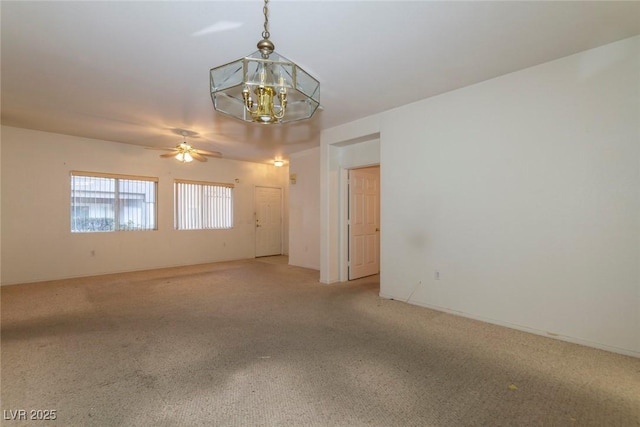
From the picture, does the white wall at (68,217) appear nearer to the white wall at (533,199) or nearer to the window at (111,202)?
the window at (111,202)

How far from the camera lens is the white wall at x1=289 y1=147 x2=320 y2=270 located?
664 cm

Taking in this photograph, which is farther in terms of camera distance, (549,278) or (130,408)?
(549,278)

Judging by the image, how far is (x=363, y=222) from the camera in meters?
5.68

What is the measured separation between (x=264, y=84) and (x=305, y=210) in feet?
17.6

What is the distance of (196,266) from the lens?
6.91m

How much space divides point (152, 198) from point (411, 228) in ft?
18.8

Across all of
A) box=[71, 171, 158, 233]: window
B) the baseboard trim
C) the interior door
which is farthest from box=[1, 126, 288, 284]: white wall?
the baseboard trim

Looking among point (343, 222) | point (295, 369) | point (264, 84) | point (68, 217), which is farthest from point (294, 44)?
point (68, 217)

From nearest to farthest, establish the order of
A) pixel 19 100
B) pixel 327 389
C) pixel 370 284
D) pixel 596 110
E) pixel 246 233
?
pixel 327 389 < pixel 596 110 < pixel 19 100 < pixel 370 284 < pixel 246 233

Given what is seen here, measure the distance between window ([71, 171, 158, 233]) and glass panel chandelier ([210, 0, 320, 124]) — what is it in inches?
218

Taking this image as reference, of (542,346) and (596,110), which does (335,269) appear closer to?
(542,346)

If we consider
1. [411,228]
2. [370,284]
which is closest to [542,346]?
[411,228]

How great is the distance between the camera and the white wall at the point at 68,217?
5098 mm

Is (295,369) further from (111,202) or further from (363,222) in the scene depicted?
(111,202)
